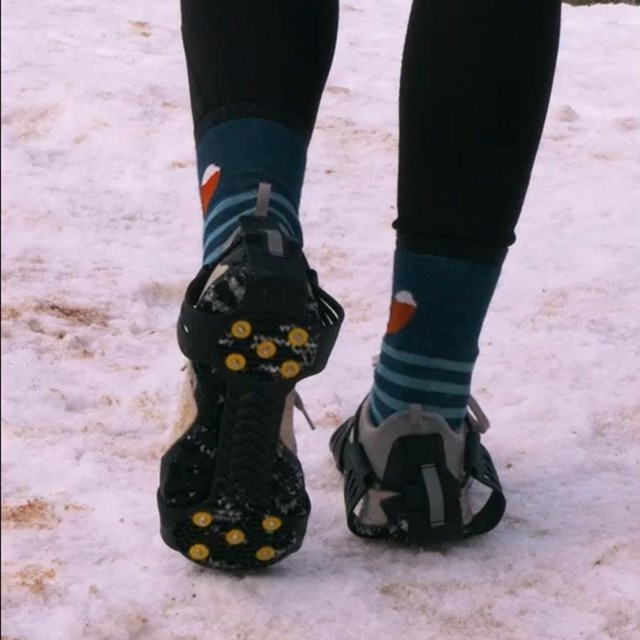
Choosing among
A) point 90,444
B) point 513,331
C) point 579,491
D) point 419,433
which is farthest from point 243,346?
point 513,331

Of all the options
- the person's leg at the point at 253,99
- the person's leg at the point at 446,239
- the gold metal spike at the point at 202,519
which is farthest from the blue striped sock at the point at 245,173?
the gold metal spike at the point at 202,519

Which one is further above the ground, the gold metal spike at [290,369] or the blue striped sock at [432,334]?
the gold metal spike at [290,369]

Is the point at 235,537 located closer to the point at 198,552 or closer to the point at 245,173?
the point at 198,552

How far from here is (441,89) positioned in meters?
1.12

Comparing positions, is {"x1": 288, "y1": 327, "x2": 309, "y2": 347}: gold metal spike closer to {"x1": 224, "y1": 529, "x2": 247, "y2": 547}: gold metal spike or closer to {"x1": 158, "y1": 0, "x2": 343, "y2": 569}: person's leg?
{"x1": 158, "y1": 0, "x2": 343, "y2": 569}: person's leg

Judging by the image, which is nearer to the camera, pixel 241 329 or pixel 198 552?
pixel 241 329

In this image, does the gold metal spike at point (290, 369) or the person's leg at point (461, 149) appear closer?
the gold metal spike at point (290, 369)

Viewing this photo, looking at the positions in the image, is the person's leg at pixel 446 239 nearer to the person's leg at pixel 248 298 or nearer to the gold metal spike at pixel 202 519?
the person's leg at pixel 248 298

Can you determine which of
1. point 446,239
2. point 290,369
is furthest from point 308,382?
point 290,369

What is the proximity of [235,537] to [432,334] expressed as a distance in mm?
289

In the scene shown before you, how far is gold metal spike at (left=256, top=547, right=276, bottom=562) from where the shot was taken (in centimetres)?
110

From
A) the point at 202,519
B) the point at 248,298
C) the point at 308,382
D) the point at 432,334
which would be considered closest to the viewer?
the point at 248,298

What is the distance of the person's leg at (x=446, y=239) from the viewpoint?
111cm

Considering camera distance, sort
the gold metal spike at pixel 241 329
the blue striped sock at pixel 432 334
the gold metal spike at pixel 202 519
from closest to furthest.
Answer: the gold metal spike at pixel 241 329, the gold metal spike at pixel 202 519, the blue striped sock at pixel 432 334
